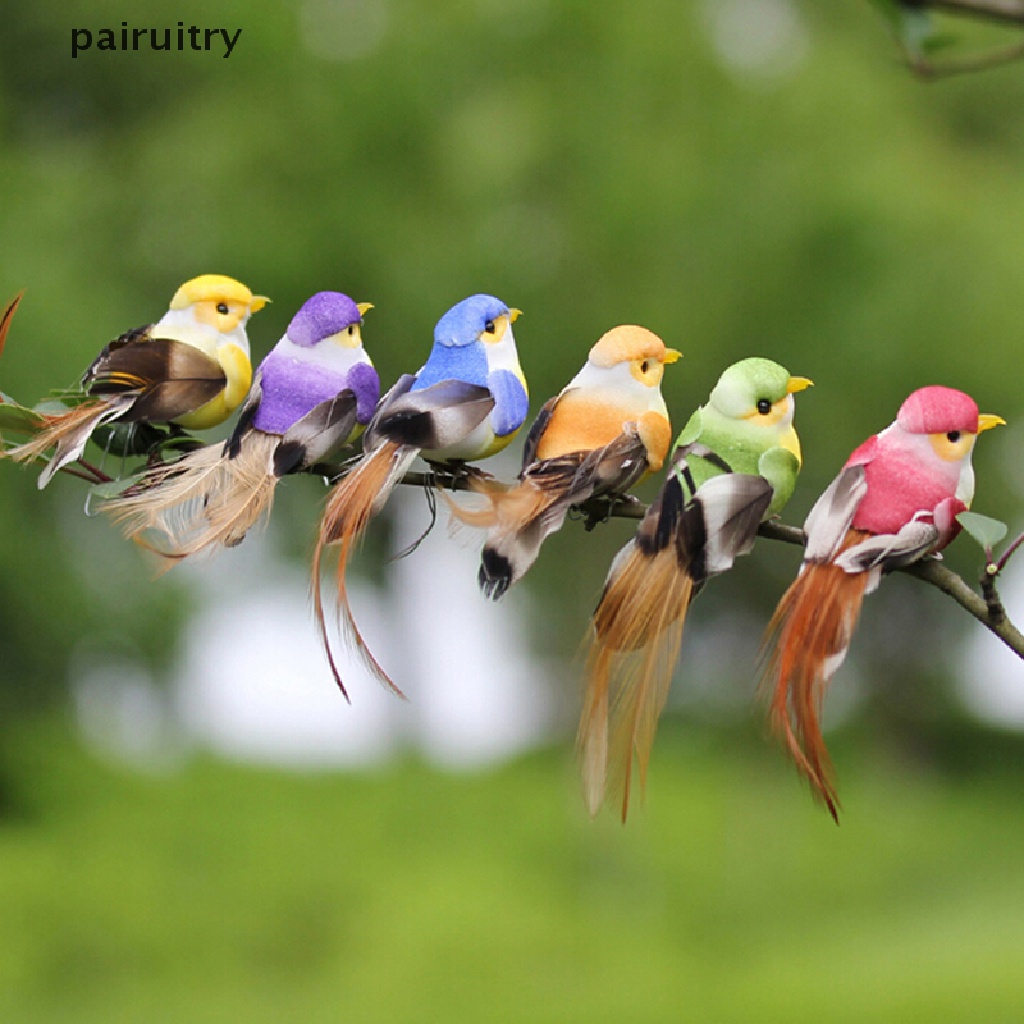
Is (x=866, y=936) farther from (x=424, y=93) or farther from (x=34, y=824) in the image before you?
(x=424, y=93)

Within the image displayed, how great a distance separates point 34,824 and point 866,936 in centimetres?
272

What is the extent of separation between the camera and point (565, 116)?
3373 millimetres

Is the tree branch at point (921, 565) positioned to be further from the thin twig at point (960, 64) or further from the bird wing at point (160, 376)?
the thin twig at point (960, 64)

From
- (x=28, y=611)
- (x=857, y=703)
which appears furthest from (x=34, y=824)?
(x=857, y=703)

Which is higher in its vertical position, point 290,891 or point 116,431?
point 116,431

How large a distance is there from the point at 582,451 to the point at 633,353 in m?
0.07

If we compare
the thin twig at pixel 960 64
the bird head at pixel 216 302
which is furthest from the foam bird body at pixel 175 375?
the thin twig at pixel 960 64

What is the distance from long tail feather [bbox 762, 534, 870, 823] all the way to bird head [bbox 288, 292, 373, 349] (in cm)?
33

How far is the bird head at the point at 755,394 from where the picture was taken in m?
0.74

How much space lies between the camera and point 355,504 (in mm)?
756

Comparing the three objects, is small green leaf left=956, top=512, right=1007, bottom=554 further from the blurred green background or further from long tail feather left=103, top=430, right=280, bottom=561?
the blurred green background

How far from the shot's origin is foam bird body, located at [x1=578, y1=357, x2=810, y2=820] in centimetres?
71

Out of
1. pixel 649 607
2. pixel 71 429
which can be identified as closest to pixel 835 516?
pixel 649 607

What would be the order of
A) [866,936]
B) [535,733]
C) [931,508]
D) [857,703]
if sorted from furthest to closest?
[857,703]
[535,733]
[866,936]
[931,508]
